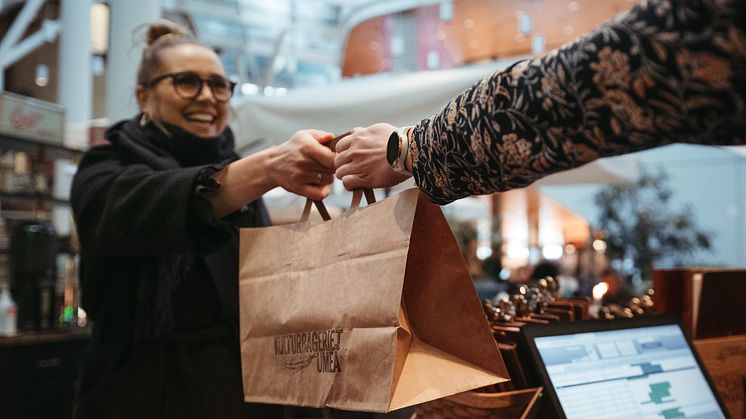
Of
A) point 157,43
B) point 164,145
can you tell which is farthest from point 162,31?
point 164,145

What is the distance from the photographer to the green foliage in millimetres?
10219

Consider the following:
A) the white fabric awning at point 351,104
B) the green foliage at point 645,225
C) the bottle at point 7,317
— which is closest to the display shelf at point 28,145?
the bottle at point 7,317

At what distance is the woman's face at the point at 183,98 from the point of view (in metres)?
1.45

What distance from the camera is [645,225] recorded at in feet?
33.5

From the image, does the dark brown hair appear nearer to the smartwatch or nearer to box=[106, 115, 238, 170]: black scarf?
box=[106, 115, 238, 170]: black scarf

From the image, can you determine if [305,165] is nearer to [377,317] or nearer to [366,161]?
[366,161]

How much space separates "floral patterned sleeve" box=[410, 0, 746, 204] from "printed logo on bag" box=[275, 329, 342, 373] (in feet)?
1.08

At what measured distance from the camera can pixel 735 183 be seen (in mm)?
13250

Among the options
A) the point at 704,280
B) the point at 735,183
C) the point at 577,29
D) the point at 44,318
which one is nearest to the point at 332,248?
the point at 704,280

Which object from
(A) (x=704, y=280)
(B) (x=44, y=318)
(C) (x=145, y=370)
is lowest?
(B) (x=44, y=318)

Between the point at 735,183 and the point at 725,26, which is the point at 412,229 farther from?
the point at 735,183

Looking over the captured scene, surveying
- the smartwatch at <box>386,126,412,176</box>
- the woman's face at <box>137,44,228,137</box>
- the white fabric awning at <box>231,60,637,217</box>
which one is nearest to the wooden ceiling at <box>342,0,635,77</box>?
the white fabric awning at <box>231,60,637,217</box>

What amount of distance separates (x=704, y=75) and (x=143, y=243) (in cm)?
97

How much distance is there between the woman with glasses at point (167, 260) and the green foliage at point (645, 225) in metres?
9.46
